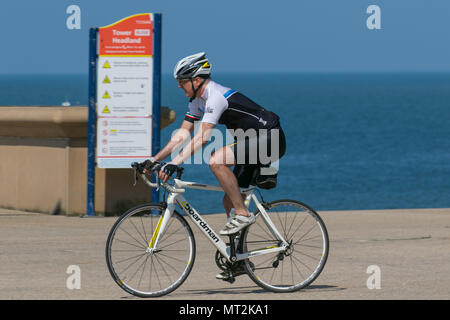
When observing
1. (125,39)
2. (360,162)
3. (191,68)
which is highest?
(191,68)

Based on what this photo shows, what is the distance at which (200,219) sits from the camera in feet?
25.7

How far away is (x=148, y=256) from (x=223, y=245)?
57cm

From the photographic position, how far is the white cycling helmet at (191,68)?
7738mm

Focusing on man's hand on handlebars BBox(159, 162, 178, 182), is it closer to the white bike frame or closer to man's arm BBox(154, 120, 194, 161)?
the white bike frame

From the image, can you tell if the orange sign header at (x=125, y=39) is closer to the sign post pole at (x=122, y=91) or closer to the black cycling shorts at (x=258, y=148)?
the sign post pole at (x=122, y=91)

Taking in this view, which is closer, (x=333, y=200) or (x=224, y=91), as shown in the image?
(x=224, y=91)

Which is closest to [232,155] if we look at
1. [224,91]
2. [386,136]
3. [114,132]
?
[224,91]

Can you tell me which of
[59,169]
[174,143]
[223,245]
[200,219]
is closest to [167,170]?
[174,143]

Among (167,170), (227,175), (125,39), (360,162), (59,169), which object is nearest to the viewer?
(167,170)

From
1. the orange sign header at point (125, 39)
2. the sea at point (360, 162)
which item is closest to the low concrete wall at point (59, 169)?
the orange sign header at point (125, 39)

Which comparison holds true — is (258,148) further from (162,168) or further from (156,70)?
(156,70)

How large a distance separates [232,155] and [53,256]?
292 centimetres
